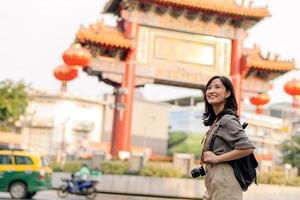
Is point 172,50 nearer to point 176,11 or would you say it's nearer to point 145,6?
point 176,11

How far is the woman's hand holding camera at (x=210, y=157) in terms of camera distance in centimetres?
357

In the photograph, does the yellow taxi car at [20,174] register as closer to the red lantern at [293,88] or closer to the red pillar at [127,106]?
the red pillar at [127,106]

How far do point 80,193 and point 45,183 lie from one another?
206cm

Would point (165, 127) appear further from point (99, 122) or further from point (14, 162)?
point (14, 162)

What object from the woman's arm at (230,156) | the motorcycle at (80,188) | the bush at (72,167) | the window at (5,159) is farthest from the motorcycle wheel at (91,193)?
the woman's arm at (230,156)

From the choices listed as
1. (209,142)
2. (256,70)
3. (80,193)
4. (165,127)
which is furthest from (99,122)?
→ (209,142)

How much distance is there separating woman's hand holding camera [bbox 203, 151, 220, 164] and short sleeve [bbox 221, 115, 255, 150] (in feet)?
0.43

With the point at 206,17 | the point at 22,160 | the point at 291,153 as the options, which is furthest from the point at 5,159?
the point at 291,153

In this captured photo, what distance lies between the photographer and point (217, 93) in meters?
3.74

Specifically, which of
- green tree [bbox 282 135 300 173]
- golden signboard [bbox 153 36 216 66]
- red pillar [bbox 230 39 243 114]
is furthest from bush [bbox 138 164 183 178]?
green tree [bbox 282 135 300 173]

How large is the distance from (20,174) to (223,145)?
→ 1308 centimetres

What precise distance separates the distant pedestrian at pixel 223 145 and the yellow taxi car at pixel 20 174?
505 inches

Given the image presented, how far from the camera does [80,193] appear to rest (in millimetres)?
17906

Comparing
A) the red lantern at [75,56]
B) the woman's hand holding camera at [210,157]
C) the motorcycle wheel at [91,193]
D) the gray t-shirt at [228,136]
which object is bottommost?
the motorcycle wheel at [91,193]
